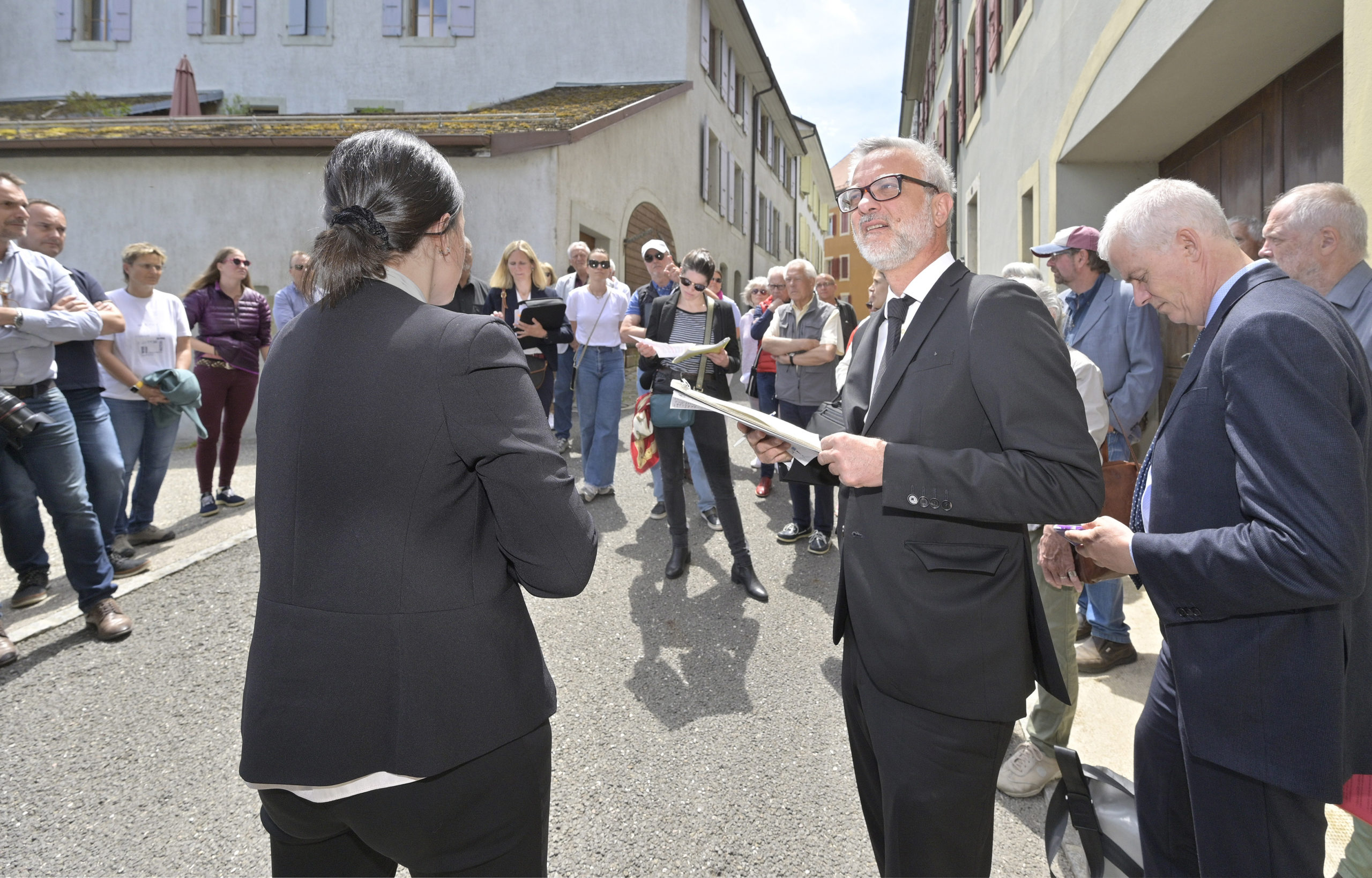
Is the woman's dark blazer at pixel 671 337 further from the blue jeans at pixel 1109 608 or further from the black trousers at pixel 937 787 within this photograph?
the black trousers at pixel 937 787

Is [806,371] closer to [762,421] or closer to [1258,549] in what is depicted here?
[762,421]

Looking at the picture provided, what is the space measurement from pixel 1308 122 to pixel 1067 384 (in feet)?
14.6

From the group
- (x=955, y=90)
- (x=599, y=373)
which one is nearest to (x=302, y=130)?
(x=599, y=373)

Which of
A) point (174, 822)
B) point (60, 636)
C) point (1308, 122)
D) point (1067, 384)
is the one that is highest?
point (1308, 122)

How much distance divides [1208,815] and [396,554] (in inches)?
63.2

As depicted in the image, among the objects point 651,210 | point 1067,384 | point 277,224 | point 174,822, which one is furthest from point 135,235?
point 1067,384

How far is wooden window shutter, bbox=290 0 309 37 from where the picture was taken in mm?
18969

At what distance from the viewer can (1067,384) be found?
158cm

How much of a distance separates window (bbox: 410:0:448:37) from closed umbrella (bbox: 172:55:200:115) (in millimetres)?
5150

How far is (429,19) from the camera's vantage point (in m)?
18.7

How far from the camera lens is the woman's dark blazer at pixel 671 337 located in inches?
188

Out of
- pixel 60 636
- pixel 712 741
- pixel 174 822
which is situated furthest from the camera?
pixel 60 636

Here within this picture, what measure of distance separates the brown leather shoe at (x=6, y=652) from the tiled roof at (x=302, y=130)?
8454mm

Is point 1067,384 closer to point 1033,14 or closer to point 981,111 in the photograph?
point 1033,14
